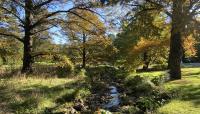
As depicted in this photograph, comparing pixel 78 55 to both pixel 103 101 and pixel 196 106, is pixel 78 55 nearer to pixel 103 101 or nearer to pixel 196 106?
pixel 103 101

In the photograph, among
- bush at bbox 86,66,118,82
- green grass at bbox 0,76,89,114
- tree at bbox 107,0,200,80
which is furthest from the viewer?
bush at bbox 86,66,118,82

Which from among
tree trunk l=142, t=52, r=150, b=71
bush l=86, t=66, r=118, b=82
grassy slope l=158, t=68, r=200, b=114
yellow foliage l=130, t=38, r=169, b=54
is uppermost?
yellow foliage l=130, t=38, r=169, b=54

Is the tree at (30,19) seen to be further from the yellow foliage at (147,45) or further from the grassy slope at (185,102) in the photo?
the yellow foliage at (147,45)

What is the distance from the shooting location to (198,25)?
23.7 m

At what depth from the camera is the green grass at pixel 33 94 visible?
1476 cm

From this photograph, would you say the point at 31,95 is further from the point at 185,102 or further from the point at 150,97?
the point at 185,102

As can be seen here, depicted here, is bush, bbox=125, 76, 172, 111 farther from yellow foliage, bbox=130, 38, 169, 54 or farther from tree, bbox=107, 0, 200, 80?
yellow foliage, bbox=130, 38, 169, 54

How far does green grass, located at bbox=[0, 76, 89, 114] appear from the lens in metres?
14.8

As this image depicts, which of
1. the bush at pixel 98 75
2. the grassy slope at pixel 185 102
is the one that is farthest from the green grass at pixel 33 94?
the bush at pixel 98 75

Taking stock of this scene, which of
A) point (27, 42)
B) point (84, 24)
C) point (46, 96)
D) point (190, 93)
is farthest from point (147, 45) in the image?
point (46, 96)

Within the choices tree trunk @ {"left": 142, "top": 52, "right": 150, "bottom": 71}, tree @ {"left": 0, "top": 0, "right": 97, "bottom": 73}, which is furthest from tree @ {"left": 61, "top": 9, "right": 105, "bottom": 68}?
tree trunk @ {"left": 142, "top": 52, "right": 150, "bottom": 71}

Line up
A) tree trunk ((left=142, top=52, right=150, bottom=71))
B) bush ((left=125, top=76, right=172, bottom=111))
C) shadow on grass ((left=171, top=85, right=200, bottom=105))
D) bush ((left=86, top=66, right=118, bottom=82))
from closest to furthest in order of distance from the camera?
bush ((left=125, top=76, right=172, bottom=111)) < shadow on grass ((left=171, top=85, right=200, bottom=105)) < bush ((left=86, top=66, right=118, bottom=82)) < tree trunk ((left=142, top=52, right=150, bottom=71))

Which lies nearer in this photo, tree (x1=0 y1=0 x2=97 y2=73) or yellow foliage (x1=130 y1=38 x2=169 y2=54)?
tree (x1=0 y1=0 x2=97 y2=73)

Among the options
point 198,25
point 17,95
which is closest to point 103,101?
point 17,95
